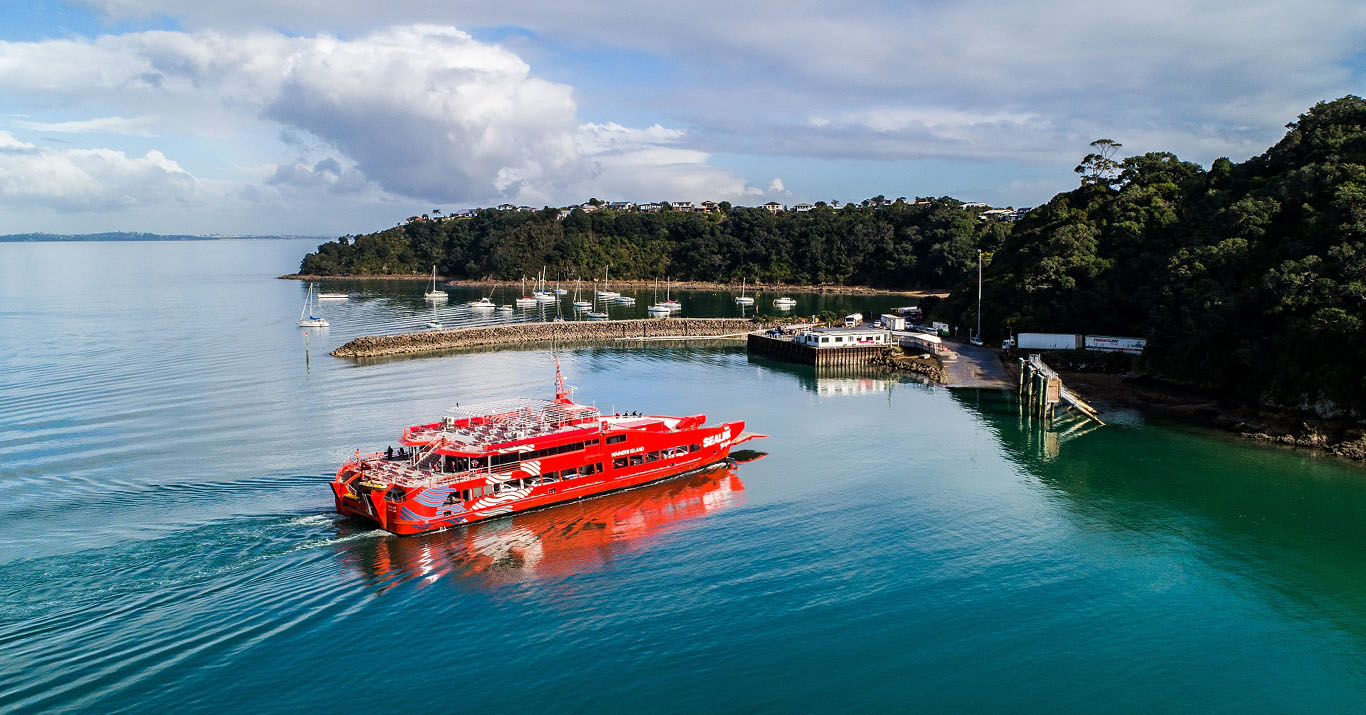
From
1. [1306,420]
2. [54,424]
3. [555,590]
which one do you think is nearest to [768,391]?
[1306,420]

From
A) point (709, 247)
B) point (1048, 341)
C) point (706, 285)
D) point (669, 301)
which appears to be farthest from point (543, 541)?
point (709, 247)

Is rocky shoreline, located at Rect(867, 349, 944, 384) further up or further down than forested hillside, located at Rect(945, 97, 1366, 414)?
further down

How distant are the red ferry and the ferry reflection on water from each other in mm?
684

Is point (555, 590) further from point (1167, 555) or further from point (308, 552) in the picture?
point (1167, 555)

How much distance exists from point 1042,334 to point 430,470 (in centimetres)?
5190

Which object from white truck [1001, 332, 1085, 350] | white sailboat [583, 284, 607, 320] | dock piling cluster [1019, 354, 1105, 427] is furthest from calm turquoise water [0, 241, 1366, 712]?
white sailboat [583, 284, 607, 320]

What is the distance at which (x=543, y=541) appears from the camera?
104 feet

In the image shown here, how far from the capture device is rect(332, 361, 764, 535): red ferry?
31.5m

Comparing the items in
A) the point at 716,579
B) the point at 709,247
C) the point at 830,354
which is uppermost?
the point at 709,247

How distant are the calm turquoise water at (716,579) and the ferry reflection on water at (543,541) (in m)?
0.16

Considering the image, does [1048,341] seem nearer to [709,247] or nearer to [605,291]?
[605,291]

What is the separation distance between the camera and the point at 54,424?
152 ft

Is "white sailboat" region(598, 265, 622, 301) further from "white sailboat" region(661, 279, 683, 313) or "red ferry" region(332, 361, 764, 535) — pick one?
"red ferry" region(332, 361, 764, 535)

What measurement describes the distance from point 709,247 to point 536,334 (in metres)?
78.9
